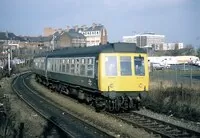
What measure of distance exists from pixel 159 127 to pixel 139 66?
4.35 metres

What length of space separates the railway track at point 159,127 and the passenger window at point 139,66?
1957 mm

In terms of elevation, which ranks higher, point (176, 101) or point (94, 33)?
point (94, 33)

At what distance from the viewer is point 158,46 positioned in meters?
160

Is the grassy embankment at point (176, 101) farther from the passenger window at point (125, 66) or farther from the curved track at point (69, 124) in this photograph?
the curved track at point (69, 124)

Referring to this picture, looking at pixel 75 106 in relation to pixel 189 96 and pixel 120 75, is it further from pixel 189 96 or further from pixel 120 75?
pixel 189 96

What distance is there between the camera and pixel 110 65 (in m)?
16.2

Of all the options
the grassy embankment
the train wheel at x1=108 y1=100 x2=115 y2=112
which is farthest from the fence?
the train wheel at x1=108 y1=100 x2=115 y2=112

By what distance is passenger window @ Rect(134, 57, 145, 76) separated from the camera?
1673 cm

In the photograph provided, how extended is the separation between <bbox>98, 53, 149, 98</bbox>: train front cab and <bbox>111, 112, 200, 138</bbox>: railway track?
122cm

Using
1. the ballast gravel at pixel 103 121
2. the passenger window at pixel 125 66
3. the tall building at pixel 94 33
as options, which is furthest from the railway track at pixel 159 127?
the tall building at pixel 94 33

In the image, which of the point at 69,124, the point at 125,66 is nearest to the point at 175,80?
the point at 125,66

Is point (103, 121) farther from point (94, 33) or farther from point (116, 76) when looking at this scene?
point (94, 33)

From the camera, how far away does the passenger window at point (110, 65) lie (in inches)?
636

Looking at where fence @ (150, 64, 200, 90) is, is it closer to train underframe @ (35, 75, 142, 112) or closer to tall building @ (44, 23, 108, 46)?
train underframe @ (35, 75, 142, 112)
